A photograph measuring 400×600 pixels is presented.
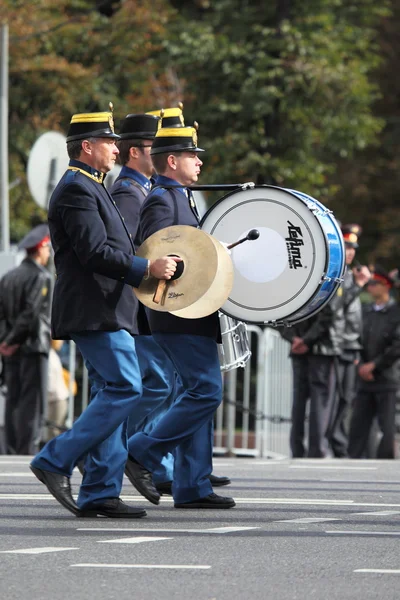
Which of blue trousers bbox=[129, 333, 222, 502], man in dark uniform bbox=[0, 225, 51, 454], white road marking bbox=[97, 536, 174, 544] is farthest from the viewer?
man in dark uniform bbox=[0, 225, 51, 454]

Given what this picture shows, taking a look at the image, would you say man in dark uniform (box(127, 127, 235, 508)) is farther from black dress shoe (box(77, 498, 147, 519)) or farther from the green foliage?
the green foliage

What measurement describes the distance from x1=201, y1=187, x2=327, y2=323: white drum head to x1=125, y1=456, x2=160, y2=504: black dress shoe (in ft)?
3.20

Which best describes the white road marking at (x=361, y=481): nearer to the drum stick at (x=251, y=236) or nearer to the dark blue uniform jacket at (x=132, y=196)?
the dark blue uniform jacket at (x=132, y=196)

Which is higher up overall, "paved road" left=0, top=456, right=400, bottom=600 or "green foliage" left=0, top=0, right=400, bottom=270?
"green foliage" left=0, top=0, right=400, bottom=270

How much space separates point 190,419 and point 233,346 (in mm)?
730

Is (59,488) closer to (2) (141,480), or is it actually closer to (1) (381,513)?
(2) (141,480)

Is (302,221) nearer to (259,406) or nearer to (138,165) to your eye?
(138,165)

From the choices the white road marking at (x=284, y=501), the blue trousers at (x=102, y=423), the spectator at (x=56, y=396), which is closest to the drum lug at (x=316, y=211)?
the blue trousers at (x=102, y=423)

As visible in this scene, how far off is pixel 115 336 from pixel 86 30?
27.2m

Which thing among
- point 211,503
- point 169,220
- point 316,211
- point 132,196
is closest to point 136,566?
point 211,503

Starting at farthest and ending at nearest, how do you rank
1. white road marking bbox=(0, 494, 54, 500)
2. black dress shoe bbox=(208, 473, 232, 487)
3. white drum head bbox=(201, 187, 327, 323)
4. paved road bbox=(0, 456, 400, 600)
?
black dress shoe bbox=(208, 473, 232, 487)
white road marking bbox=(0, 494, 54, 500)
white drum head bbox=(201, 187, 327, 323)
paved road bbox=(0, 456, 400, 600)

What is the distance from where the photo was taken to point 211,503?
9.09m

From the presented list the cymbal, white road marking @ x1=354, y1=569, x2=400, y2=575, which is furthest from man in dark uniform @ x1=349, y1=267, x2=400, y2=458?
white road marking @ x1=354, y1=569, x2=400, y2=575

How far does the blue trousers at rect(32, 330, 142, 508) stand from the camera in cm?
845
